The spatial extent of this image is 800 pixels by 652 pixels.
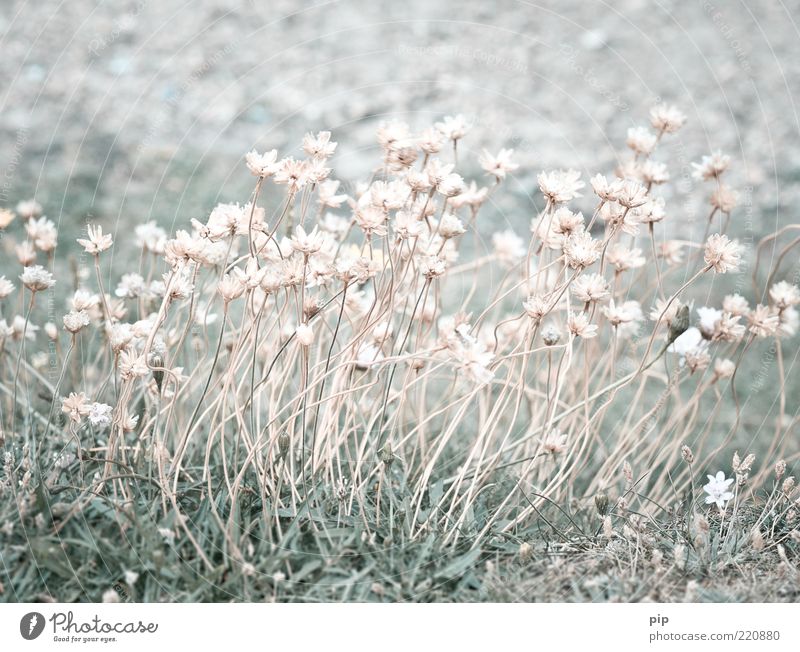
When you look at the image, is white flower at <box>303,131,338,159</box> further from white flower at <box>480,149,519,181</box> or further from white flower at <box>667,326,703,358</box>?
white flower at <box>667,326,703,358</box>

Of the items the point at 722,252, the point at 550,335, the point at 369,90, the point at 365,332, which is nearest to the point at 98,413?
the point at 365,332

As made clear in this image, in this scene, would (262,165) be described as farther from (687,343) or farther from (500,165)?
(687,343)

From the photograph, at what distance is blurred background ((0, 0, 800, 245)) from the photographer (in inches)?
53.4

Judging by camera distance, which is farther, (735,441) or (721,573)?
(735,441)

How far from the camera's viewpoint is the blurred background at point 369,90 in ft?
4.45

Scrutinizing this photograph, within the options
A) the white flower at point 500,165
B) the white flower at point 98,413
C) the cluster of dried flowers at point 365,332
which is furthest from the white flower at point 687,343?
the white flower at point 98,413

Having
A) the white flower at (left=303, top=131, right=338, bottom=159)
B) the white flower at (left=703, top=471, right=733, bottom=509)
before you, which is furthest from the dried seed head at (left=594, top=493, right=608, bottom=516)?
the white flower at (left=303, top=131, right=338, bottom=159)

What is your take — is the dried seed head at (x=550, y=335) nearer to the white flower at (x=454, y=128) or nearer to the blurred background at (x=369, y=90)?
the white flower at (x=454, y=128)

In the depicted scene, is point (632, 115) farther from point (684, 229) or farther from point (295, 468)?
point (295, 468)

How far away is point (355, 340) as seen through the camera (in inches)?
27.4

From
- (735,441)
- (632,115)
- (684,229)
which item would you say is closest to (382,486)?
(735,441)
